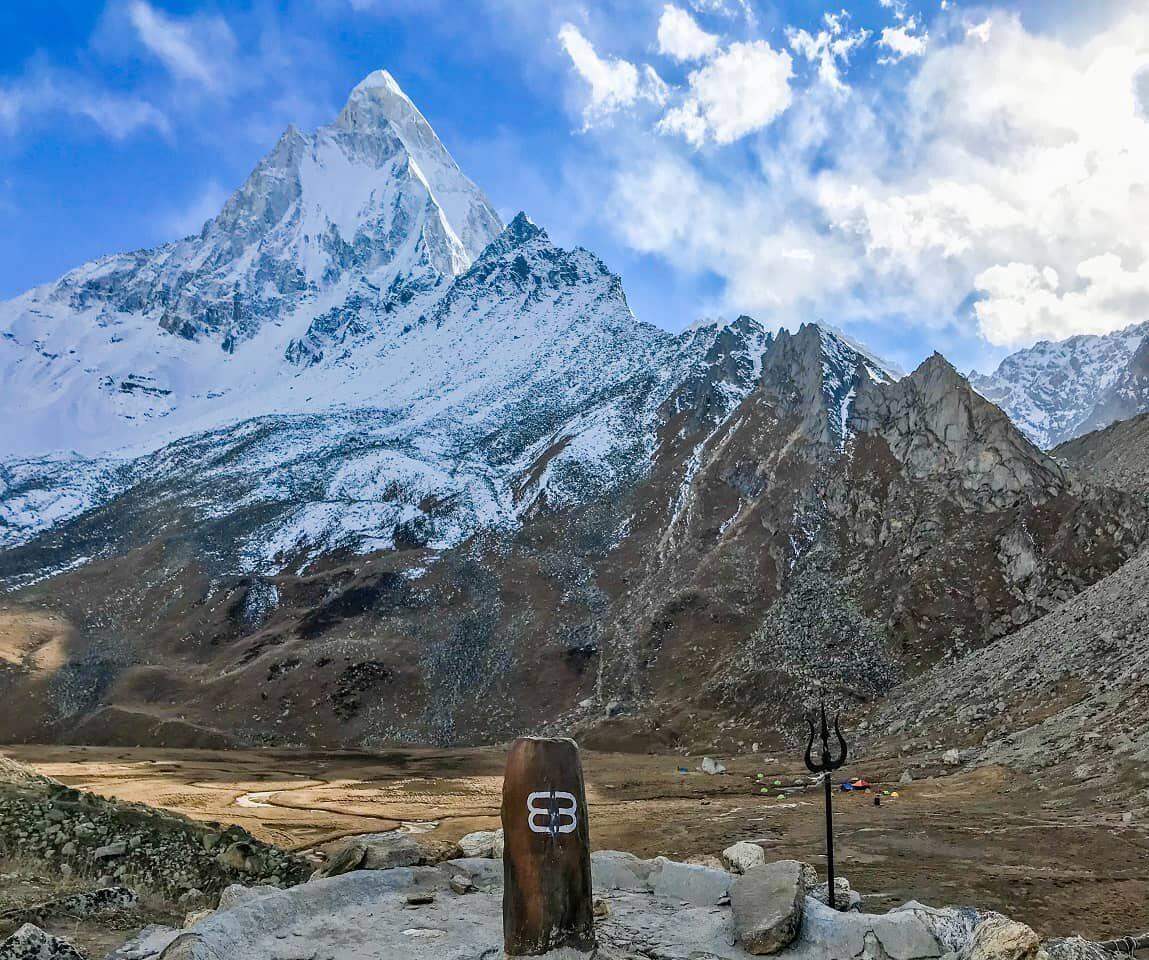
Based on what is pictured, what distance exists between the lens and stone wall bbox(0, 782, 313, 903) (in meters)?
14.8

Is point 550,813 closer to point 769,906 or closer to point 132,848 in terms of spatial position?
point 769,906

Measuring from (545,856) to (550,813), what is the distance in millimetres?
Answer: 448

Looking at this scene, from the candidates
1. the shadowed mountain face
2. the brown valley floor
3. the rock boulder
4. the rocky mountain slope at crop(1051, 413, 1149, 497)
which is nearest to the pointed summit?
the shadowed mountain face

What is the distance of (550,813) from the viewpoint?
28.7 ft

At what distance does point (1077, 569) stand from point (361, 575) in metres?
66.1

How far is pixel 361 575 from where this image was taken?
86.0 meters

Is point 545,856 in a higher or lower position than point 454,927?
higher

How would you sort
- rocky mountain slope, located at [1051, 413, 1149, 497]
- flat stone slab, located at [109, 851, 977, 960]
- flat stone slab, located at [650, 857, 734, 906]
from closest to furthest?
flat stone slab, located at [109, 851, 977, 960]
flat stone slab, located at [650, 857, 734, 906]
rocky mountain slope, located at [1051, 413, 1149, 497]

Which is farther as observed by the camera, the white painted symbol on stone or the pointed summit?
the pointed summit

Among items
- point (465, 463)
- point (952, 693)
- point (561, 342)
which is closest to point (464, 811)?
point (952, 693)

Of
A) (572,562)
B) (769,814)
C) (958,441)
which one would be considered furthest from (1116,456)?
(769,814)

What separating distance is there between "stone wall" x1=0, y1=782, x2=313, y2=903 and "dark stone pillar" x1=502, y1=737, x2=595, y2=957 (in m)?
8.48

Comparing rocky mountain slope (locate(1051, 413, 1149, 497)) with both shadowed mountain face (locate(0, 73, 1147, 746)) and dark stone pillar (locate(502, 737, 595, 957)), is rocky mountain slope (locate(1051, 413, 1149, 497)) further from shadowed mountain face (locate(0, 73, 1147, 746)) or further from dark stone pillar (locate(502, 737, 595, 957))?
dark stone pillar (locate(502, 737, 595, 957))

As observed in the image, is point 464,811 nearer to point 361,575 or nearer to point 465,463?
point 361,575
